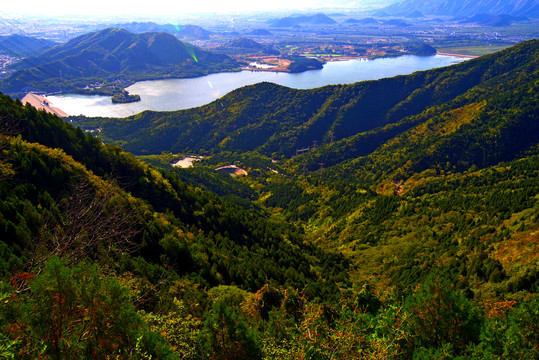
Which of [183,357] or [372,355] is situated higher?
[372,355]

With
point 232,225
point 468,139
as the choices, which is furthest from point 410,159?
point 232,225

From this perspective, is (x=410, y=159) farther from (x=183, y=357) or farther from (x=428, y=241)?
(x=183, y=357)

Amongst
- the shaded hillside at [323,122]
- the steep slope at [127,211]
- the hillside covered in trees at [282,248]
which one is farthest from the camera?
the shaded hillside at [323,122]

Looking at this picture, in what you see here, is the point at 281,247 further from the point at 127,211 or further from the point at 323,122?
the point at 323,122

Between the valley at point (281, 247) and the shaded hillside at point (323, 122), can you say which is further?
the shaded hillside at point (323, 122)

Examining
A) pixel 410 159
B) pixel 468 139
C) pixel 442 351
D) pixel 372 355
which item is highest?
pixel 372 355

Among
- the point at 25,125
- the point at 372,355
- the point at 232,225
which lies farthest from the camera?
the point at 232,225

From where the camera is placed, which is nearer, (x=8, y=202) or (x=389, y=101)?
(x=8, y=202)

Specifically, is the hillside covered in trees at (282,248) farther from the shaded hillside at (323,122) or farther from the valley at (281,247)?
the shaded hillside at (323,122)

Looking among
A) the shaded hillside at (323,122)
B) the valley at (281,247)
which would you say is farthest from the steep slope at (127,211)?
the shaded hillside at (323,122)
